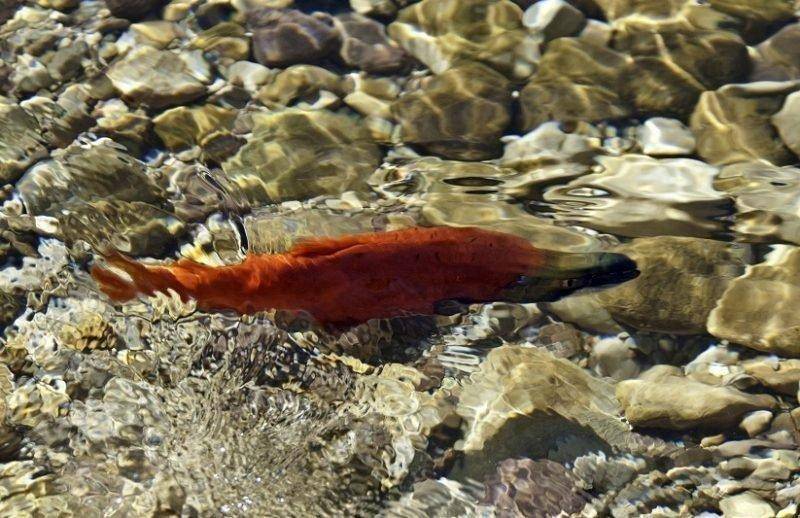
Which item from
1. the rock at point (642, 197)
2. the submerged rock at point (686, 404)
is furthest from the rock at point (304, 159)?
the submerged rock at point (686, 404)

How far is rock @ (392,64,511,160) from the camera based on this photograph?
3.96 meters

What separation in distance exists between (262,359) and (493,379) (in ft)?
3.58

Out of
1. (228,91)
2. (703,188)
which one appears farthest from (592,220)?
(228,91)

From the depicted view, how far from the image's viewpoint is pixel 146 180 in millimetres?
4094

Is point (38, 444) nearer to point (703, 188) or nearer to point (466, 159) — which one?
point (466, 159)

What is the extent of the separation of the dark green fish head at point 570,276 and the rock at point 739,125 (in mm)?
696

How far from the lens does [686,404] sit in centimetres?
342

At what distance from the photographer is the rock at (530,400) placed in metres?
3.38

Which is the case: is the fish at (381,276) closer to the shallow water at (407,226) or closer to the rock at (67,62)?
the shallow water at (407,226)

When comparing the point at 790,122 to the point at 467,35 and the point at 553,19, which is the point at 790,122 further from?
the point at 467,35

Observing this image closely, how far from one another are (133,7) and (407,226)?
7.40 ft

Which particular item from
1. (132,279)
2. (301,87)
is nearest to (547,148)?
(301,87)

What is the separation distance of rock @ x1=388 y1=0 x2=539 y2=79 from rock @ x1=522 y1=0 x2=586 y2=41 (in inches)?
2.4

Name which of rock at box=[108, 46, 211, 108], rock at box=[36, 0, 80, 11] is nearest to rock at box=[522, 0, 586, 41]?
rock at box=[108, 46, 211, 108]
